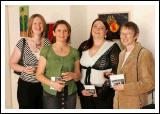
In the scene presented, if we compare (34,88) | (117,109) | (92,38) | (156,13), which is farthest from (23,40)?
(156,13)

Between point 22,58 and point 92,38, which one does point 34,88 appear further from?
point 92,38

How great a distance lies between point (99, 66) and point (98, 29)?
29 centimetres

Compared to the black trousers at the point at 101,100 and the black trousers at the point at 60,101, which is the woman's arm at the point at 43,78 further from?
the black trousers at the point at 101,100

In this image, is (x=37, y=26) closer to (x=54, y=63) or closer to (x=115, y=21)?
(x=54, y=63)

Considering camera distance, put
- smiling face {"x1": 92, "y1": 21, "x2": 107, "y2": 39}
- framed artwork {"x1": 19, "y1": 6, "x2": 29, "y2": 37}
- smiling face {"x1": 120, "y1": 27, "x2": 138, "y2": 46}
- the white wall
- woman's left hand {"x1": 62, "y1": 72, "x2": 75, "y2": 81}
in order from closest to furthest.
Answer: smiling face {"x1": 120, "y1": 27, "x2": 138, "y2": 46}, woman's left hand {"x1": 62, "y1": 72, "x2": 75, "y2": 81}, smiling face {"x1": 92, "y1": 21, "x2": 107, "y2": 39}, the white wall, framed artwork {"x1": 19, "y1": 6, "x2": 29, "y2": 37}

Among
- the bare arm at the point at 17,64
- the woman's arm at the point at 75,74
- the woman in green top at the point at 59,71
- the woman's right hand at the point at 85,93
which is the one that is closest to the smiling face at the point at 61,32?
the woman in green top at the point at 59,71

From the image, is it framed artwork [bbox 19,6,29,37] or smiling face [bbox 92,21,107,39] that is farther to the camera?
framed artwork [bbox 19,6,29,37]

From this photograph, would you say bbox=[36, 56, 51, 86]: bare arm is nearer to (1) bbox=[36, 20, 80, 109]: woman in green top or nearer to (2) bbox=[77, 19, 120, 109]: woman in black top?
(1) bbox=[36, 20, 80, 109]: woman in green top

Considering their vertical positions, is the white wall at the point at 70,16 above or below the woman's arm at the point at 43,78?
above

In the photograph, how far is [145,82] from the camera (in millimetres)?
1840

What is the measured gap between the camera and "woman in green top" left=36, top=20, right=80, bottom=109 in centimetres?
203

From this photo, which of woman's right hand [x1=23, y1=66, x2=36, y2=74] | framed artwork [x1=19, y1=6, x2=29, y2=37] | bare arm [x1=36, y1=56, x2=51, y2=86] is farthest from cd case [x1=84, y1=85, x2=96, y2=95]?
framed artwork [x1=19, y1=6, x2=29, y2=37]

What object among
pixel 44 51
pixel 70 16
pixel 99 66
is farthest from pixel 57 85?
pixel 70 16

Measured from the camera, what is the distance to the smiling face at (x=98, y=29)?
2129mm
